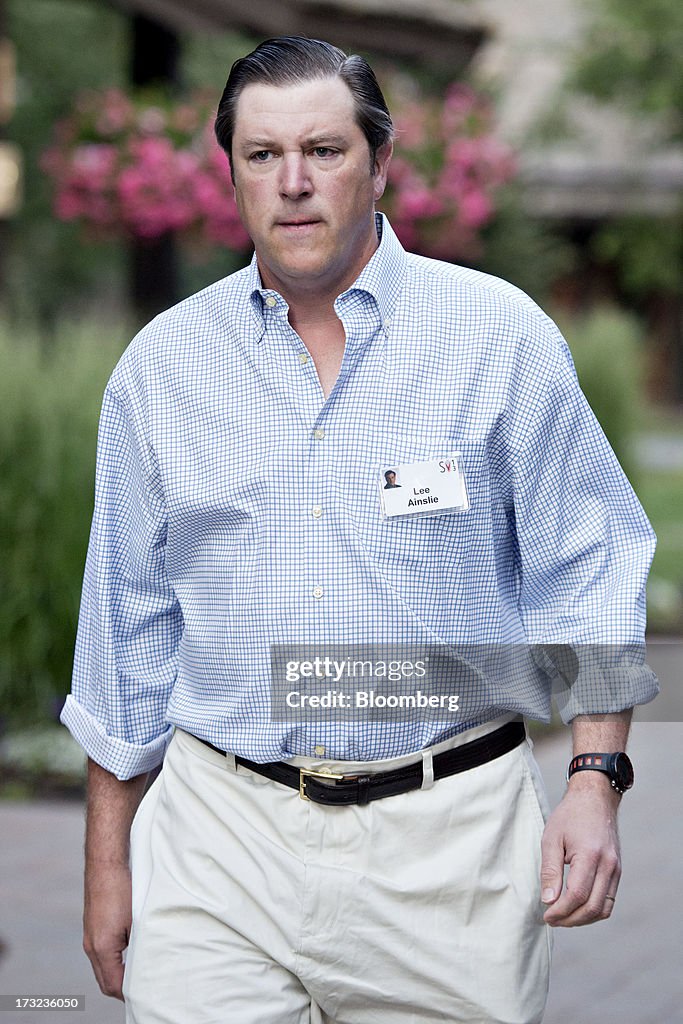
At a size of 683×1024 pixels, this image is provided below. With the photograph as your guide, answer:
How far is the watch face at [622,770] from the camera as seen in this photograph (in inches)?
86.4

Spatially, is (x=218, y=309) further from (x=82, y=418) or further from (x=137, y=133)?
(x=137, y=133)

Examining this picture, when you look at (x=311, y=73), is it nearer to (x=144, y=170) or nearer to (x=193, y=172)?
(x=193, y=172)

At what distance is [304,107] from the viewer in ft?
7.27

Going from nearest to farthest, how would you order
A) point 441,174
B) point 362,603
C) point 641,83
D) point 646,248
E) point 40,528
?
point 362,603, point 40,528, point 441,174, point 641,83, point 646,248

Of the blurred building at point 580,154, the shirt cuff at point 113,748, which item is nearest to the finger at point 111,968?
the shirt cuff at point 113,748

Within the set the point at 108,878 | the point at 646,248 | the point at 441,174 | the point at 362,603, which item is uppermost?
the point at 362,603

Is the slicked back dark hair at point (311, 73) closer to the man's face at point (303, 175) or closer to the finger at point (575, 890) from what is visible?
the man's face at point (303, 175)

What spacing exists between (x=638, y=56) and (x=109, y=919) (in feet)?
75.6

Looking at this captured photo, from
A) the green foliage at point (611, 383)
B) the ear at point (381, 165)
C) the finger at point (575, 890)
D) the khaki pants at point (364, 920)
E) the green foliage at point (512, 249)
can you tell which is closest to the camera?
the finger at point (575, 890)

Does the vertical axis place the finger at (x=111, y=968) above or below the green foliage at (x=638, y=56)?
above

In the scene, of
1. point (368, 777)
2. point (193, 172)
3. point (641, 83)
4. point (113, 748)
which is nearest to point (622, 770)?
point (368, 777)

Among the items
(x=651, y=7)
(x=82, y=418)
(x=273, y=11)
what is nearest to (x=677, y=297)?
(x=651, y=7)

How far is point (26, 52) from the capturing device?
69.9 ft

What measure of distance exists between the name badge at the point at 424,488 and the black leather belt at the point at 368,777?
14.1 inches
